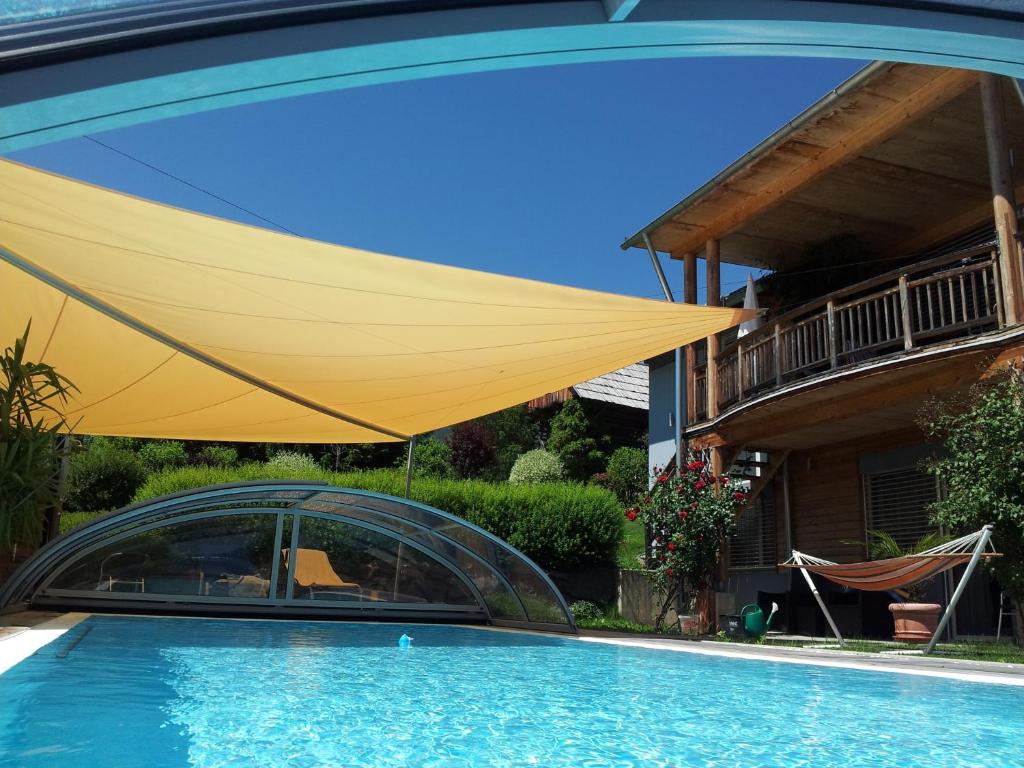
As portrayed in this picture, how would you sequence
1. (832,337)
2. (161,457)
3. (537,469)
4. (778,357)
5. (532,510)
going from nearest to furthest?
(832,337) → (778,357) → (532,510) → (161,457) → (537,469)

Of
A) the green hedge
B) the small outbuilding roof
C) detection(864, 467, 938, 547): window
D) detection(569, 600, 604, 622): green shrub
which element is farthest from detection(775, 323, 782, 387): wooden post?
the small outbuilding roof

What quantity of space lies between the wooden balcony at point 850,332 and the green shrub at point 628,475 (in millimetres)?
7611

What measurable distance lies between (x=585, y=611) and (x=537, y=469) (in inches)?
277

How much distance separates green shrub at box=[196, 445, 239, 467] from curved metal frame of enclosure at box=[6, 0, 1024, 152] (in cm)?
1980

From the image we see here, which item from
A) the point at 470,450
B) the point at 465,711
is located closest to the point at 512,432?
the point at 470,450

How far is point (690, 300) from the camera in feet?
43.4

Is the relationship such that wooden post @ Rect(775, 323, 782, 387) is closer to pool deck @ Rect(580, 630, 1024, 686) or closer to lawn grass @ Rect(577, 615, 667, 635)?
pool deck @ Rect(580, 630, 1024, 686)

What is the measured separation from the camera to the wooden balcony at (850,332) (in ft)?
31.2

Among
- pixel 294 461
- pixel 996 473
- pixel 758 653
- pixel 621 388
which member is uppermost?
pixel 621 388

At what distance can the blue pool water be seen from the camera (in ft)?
13.1

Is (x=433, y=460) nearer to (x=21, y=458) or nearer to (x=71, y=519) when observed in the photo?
(x=71, y=519)

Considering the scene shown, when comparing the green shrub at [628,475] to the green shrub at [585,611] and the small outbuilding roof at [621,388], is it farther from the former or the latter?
the green shrub at [585,611]

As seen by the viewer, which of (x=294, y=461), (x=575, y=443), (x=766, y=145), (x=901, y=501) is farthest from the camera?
(x=575, y=443)

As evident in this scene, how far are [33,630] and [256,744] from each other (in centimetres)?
410
